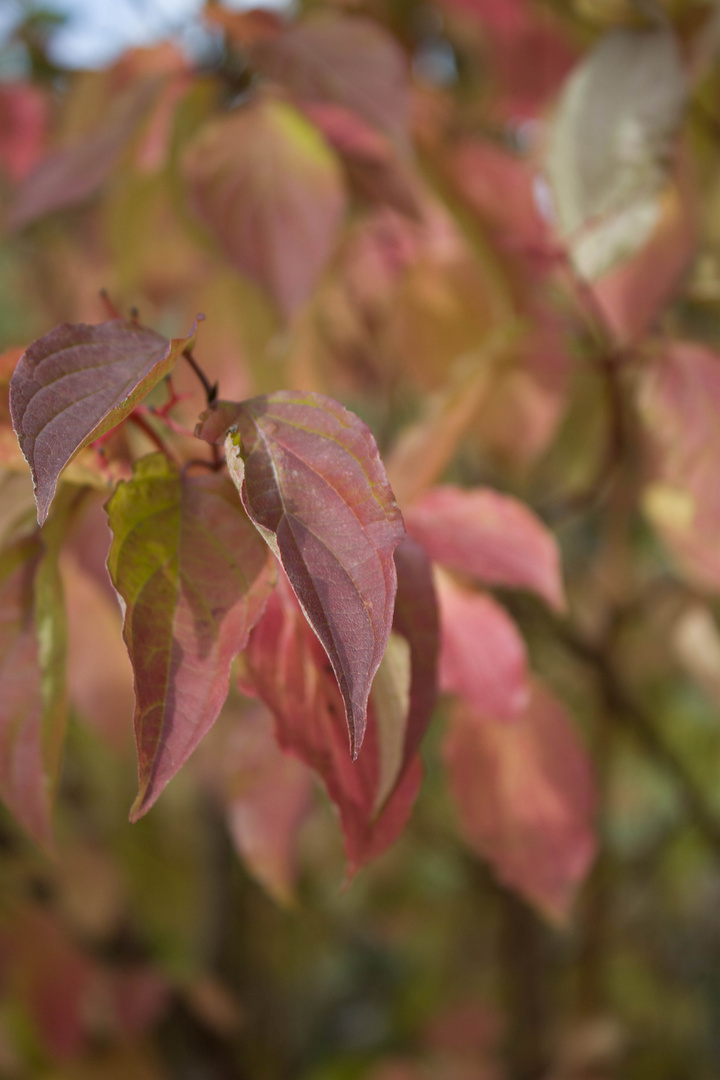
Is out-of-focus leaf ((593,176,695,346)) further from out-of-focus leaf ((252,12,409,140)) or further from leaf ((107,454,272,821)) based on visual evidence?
leaf ((107,454,272,821))

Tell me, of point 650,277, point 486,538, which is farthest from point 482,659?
point 650,277

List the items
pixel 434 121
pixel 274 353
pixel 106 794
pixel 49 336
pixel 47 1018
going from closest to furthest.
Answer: pixel 49 336 → pixel 274 353 → pixel 434 121 → pixel 47 1018 → pixel 106 794

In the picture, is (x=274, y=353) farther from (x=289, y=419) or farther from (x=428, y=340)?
(x=289, y=419)

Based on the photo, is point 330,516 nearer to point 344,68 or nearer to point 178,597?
point 178,597

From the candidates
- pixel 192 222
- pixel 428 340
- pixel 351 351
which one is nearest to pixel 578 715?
pixel 351 351

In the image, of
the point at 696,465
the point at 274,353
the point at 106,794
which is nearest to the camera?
the point at 696,465

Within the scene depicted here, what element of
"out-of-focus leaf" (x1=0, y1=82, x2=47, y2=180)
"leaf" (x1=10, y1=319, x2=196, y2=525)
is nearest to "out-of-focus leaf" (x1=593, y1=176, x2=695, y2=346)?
"leaf" (x1=10, y1=319, x2=196, y2=525)
